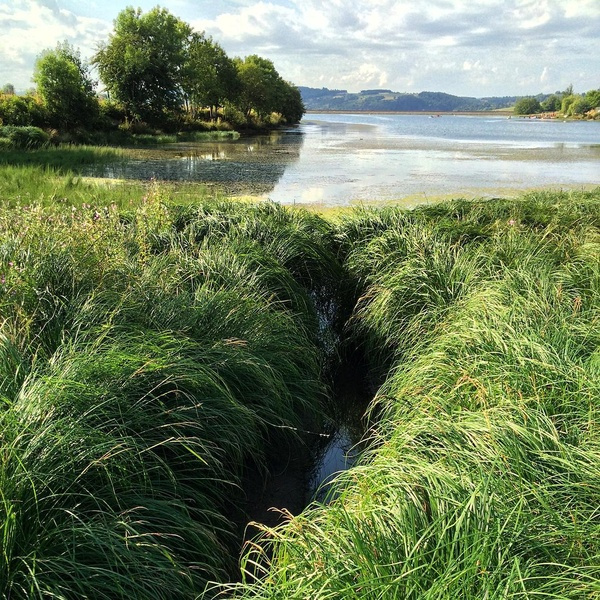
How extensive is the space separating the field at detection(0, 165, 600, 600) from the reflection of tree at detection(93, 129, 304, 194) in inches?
413

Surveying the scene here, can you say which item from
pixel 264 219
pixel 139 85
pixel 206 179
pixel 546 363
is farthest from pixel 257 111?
pixel 546 363

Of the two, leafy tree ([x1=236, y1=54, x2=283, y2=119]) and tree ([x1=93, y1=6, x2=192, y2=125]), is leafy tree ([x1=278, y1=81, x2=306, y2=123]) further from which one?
tree ([x1=93, y1=6, x2=192, y2=125])

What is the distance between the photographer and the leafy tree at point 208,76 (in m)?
46.8

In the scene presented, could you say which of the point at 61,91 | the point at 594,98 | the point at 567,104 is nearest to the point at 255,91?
the point at 61,91

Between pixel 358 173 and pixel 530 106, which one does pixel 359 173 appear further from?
pixel 530 106

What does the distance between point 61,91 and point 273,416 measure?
31690 millimetres

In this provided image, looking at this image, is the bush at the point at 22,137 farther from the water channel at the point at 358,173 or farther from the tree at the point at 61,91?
the tree at the point at 61,91

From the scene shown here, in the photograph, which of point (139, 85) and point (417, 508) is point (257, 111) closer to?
point (139, 85)

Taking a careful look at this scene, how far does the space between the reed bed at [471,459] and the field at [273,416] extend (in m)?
0.01

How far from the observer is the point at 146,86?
128ft

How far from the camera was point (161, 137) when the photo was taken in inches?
1303

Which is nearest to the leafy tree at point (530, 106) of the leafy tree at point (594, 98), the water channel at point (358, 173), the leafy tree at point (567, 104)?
the leafy tree at point (567, 104)

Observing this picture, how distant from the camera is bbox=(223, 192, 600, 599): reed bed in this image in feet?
4.99

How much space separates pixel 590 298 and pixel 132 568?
348 centimetres
